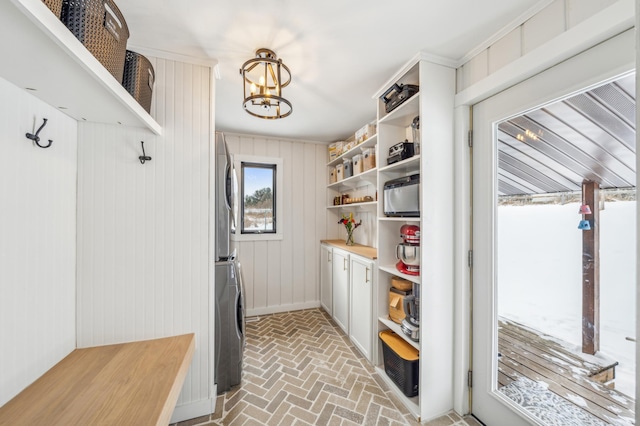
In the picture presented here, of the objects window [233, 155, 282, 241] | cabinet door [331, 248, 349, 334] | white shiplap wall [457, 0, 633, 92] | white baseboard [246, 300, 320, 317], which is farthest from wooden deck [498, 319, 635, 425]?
window [233, 155, 282, 241]

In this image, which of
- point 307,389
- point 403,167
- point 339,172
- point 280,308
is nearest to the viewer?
point 307,389

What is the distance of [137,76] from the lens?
1.29 m

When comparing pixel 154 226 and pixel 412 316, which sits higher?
pixel 154 226

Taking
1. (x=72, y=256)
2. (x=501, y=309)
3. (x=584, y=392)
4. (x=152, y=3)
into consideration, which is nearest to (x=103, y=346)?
(x=72, y=256)

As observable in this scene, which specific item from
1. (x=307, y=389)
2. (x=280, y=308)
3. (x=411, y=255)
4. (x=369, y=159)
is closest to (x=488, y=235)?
(x=411, y=255)

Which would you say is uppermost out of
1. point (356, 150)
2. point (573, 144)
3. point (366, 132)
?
point (366, 132)

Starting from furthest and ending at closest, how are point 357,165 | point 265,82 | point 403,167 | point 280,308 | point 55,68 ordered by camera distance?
point 280,308 < point 357,165 < point 403,167 < point 265,82 < point 55,68

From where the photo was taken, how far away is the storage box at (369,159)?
8.00 ft

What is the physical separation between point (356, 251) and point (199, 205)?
1553 mm

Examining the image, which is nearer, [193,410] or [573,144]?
[573,144]

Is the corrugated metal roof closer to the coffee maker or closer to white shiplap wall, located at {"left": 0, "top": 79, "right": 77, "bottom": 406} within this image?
the coffee maker

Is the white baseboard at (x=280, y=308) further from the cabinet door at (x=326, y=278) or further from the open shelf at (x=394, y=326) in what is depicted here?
the open shelf at (x=394, y=326)

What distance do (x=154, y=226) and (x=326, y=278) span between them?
2.27 meters

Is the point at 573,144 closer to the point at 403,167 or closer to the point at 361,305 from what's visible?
the point at 403,167
